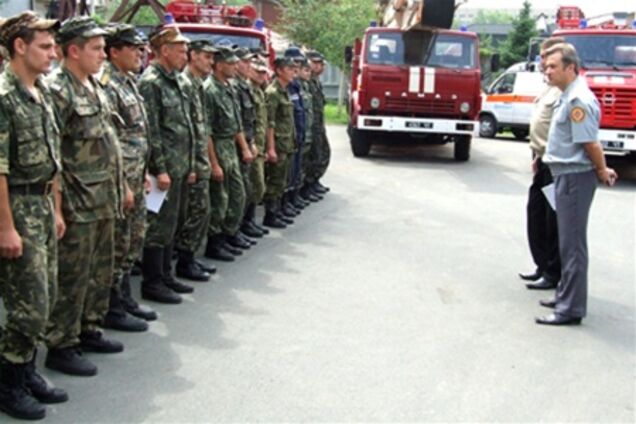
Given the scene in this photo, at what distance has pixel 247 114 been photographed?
24.3 feet

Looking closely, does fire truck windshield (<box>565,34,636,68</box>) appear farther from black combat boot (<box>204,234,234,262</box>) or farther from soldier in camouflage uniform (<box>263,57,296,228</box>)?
black combat boot (<box>204,234,234,262</box>)

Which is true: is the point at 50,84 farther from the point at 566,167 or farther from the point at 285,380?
the point at 566,167

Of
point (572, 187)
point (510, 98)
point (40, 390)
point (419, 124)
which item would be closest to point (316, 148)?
point (419, 124)

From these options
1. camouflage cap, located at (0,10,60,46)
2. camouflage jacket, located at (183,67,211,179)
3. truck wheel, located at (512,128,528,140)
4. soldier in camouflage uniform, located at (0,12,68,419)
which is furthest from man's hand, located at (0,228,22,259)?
truck wheel, located at (512,128,528,140)

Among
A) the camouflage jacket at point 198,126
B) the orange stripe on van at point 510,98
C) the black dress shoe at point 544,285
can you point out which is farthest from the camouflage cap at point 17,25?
the orange stripe on van at point 510,98

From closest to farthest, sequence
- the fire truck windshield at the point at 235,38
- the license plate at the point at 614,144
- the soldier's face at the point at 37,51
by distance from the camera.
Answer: the soldier's face at the point at 37,51, the fire truck windshield at the point at 235,38, the license plate at the point at 614,144

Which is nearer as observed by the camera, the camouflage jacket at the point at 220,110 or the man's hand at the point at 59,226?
the man's hand at the point at 59,226

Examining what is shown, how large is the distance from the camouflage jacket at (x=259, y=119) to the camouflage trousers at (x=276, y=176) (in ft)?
1.85

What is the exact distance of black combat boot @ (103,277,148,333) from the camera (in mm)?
5023

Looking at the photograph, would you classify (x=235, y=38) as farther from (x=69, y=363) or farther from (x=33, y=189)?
(x=33, y=189)

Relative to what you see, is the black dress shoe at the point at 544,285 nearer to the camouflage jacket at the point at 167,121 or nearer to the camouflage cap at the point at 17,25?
the camouflage jacket at the point at 167,121

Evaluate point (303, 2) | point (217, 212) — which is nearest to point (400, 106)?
point (217, 212)

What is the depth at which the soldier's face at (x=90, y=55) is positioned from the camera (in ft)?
13.4

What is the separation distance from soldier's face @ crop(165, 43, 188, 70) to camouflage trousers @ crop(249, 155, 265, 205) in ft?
7.67
